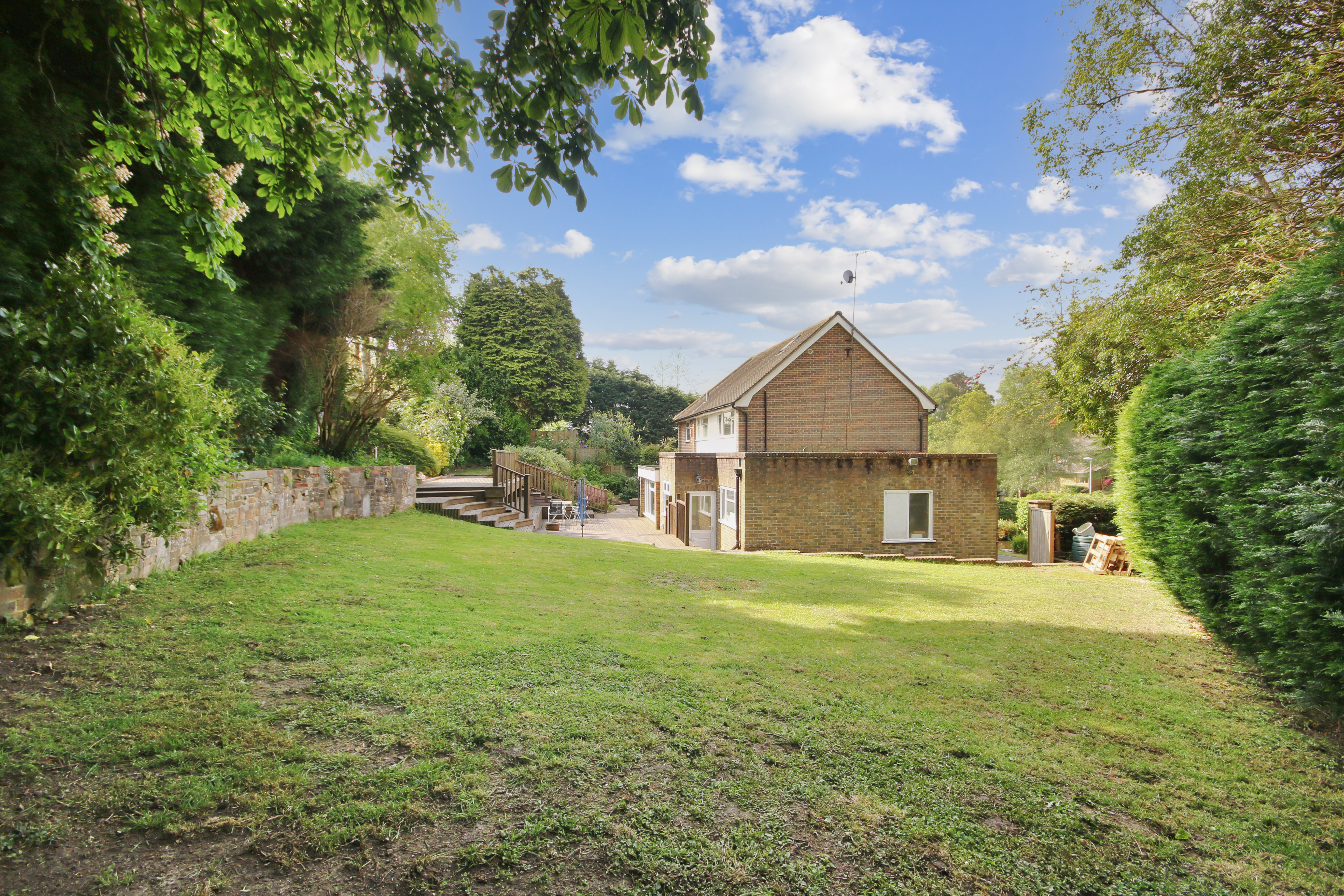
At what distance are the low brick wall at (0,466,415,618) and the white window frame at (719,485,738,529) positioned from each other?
981 centimetres

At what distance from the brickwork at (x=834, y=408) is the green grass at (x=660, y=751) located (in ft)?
55.9

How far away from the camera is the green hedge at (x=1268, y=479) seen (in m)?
4.04

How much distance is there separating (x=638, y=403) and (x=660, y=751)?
54.0m

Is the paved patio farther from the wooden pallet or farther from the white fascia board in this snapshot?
the wooden pallet

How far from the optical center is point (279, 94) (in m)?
5.23

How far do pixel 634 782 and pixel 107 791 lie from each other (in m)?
2.48

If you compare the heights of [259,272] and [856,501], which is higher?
[259,272]

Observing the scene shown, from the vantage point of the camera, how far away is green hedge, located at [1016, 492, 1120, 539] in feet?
66.8

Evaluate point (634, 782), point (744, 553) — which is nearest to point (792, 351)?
point (744, 553)

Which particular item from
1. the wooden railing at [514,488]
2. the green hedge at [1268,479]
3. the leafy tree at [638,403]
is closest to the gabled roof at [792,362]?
the wooden railing at [514,488]

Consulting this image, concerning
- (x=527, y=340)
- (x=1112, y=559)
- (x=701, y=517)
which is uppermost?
(x=527, y=340)

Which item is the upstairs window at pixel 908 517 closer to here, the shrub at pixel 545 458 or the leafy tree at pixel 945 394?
the shrub at pixel 545 458

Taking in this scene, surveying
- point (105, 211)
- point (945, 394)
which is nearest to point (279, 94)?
point (105, 211)

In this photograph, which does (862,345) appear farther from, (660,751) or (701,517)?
(660,751)
